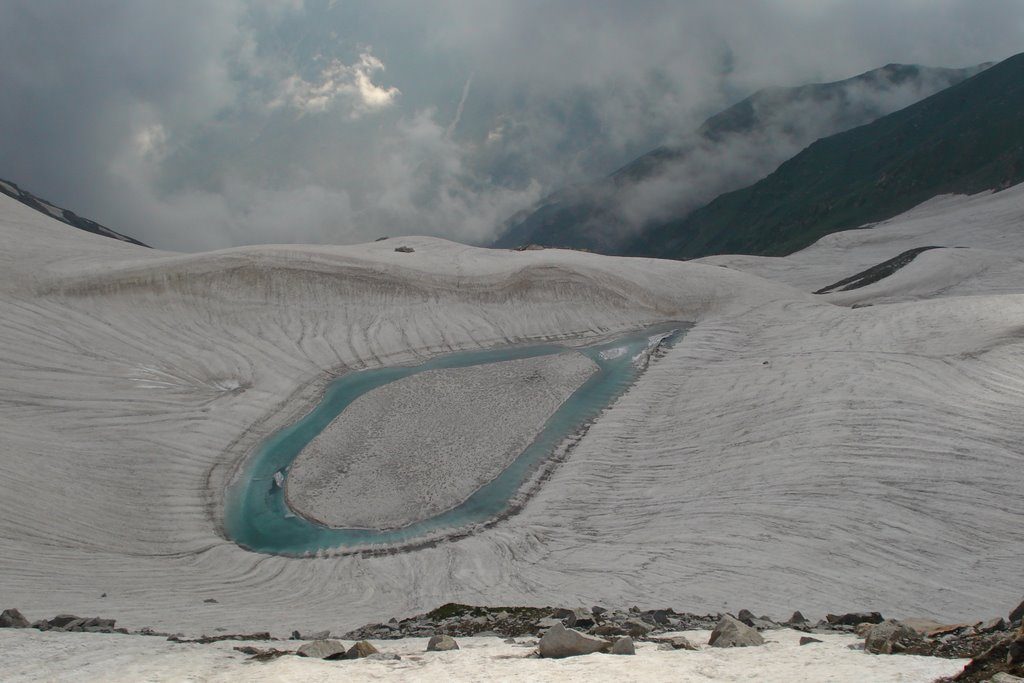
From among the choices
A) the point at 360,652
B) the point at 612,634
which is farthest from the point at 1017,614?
the point at 360,652

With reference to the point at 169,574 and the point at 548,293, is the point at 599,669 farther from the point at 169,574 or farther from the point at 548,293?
the point at 548,293

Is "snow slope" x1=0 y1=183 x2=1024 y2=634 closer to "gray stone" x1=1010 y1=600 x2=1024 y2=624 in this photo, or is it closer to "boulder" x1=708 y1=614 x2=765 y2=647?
"gray stone" x1=1010 y1=600 x2=1024 y2=624

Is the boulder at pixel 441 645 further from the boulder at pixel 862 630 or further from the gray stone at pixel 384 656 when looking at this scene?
the boulder at pixel 862 630

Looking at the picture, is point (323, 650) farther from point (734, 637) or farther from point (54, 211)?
point (54, 211)

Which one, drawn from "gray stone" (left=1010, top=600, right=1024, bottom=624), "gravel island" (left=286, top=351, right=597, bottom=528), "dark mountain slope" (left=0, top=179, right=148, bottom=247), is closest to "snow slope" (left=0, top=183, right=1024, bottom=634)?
"gravel island" (left=286, top=351, right=597, bottom=528)

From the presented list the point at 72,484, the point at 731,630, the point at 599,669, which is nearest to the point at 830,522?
the point at 731,630

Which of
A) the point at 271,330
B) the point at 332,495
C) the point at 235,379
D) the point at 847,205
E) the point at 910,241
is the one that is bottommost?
the point at 332,495
